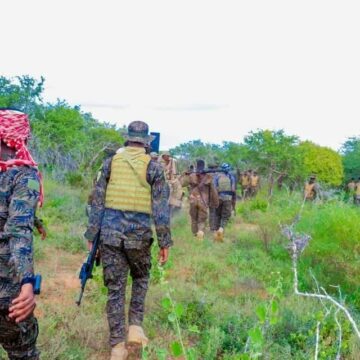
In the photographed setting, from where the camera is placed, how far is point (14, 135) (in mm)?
2916

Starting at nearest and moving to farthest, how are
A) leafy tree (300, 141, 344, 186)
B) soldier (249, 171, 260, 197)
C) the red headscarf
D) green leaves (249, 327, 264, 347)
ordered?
green leaves (249, 327, 264, 347) → the red headscarf → soldier (249, 171, 260, 197) → leafy tree (300, 141, 344, 186)

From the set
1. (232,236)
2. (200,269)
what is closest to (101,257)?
(200,269)

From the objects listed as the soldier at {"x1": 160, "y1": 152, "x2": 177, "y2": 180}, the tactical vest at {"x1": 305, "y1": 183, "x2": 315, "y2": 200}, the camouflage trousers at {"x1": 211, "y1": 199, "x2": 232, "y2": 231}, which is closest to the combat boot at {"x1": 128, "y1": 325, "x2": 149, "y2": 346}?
the camouflage trousers at {"x1": 211, "y1": 199, "x2": 232, "y2": 231}

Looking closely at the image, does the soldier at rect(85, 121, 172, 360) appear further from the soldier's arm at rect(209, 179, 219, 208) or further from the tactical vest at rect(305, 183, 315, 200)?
the tactical vest at rect(305, 183, 315, 200)

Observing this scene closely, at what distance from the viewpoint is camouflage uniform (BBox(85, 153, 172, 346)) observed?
4090 mm

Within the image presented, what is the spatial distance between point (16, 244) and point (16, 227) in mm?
83

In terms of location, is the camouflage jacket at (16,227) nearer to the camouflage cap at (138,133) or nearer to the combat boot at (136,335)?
the camouflage cap at (138,133)

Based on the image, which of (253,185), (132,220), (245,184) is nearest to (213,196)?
(132,220)

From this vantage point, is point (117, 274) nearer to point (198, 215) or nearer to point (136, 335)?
point (136, 335)

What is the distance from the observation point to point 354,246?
6.80 metres

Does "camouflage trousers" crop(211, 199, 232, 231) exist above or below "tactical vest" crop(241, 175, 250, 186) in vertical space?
below

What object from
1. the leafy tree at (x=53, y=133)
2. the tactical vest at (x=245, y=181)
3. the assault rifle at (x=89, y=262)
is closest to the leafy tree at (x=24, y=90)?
the leafy tree at (x=53, y=133)

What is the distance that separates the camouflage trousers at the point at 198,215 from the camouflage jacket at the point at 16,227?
7.19 m

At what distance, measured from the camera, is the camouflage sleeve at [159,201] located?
411cm
